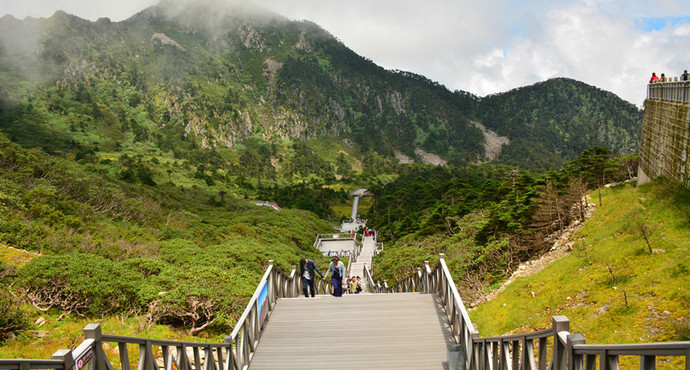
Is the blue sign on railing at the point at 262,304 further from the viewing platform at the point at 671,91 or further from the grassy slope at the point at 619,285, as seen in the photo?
the viewing platform at the point at 671,91

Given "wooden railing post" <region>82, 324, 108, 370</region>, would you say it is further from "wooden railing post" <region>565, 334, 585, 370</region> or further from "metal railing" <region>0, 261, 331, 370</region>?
"wooden railing post" <region>565, 334, 585, 370</region>

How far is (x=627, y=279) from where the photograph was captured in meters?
9.24

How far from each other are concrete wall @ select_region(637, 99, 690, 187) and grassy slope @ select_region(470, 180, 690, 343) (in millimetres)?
705

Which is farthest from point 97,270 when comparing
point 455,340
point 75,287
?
point 455,340

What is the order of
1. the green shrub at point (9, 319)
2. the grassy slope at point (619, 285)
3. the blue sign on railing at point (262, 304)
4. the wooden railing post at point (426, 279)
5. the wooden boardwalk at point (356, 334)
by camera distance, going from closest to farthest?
the wooden boardwalk at point (356, 334) → the green shrub at point (9, 319) → the blue sign on railing at point (262, 304) → the grassy slope at point (619, 285) → the wooden railing post at point (426, 279)

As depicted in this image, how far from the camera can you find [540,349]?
4.19 metres

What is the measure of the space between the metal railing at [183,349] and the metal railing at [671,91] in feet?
43.1

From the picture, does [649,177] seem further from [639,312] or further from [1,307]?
[1,307]

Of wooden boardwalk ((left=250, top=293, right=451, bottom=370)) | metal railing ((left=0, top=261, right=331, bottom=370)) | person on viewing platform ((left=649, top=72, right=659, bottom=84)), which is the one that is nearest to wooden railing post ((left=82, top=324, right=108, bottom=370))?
metal railing ((left=0, top=261, right=331, bottom=370))

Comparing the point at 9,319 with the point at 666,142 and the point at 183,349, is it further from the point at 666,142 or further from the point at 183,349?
the point at 666,142

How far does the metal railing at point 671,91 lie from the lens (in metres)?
13.5

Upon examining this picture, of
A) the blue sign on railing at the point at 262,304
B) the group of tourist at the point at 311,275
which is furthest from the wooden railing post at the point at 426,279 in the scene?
the blue sign on railing at the point at 262,304

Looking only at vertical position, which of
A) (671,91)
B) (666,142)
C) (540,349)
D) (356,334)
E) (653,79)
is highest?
(653,79)

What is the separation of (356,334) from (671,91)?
48.6 ft
